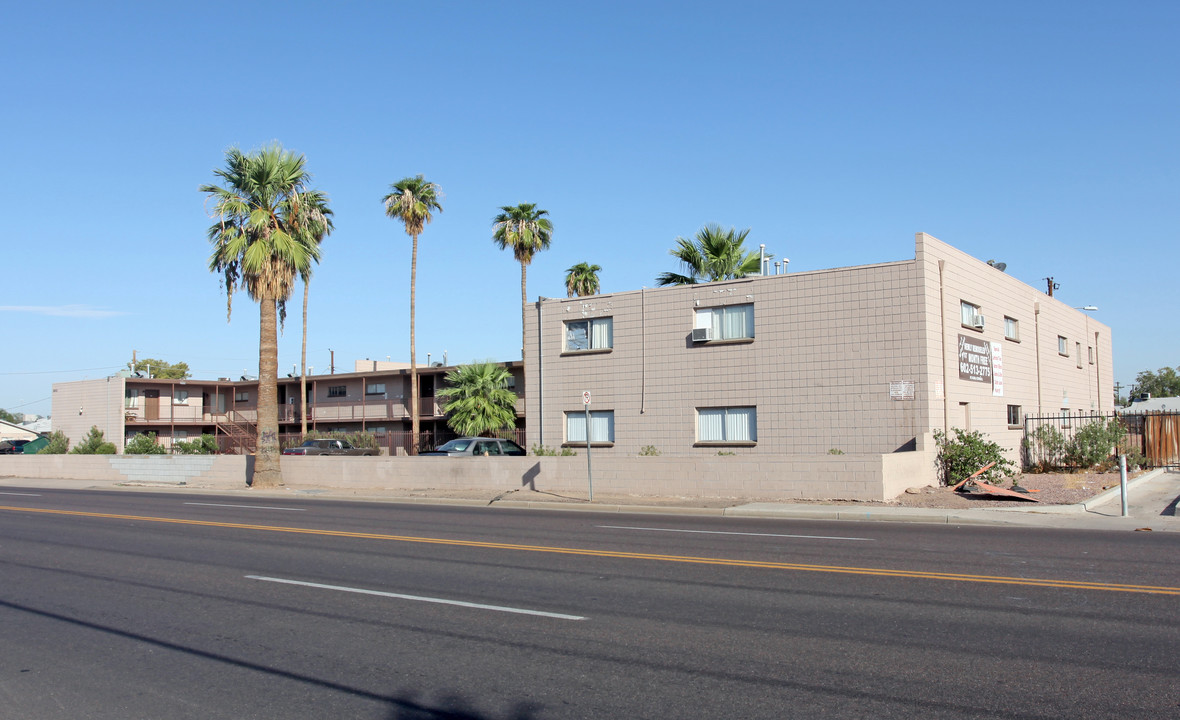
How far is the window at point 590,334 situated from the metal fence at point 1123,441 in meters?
14.2

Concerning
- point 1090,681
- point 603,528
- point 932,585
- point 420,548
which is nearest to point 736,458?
point 603,528

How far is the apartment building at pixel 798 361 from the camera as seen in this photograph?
2358cm

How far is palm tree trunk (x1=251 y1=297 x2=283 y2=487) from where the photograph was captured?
28516 mm

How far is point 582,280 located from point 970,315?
25.0 meters

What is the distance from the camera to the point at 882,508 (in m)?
19.1

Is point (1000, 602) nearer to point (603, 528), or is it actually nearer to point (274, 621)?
point (274, 621)

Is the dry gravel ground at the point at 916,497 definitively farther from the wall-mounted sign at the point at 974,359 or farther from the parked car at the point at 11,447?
the parked car at the point at 11,447

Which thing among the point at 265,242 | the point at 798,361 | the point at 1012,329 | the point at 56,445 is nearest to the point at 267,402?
the point at 265,242

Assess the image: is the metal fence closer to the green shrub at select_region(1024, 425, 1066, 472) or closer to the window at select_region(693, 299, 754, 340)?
the green shrub at select_region(1024, 425, 1066, 472)

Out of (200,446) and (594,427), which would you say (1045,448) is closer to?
(594,427)

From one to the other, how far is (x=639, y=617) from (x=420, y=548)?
19.2 ft

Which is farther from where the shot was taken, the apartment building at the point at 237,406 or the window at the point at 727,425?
the apartment building at the point at 237,406

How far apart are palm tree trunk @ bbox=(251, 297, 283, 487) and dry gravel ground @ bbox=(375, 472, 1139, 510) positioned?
6037 mm

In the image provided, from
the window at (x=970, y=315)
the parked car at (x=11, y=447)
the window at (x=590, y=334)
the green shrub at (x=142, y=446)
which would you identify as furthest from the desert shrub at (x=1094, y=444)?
the parked car at (x=11, y=447)
